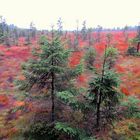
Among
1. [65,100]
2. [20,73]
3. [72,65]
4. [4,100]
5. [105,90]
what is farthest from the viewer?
[20,73]

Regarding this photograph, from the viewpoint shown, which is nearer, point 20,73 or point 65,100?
point 65,100

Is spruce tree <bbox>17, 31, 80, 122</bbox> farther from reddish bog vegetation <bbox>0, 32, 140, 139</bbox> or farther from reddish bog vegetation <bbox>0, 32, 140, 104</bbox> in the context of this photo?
reddish bog vegetation <bbox>0, 32, 140, 104</bbox>

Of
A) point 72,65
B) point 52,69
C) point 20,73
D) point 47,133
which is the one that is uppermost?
point 52,69

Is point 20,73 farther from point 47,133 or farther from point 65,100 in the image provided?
point 65,100

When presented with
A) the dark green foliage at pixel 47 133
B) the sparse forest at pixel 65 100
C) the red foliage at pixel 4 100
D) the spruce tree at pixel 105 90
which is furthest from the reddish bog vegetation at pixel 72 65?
the spruce tree at pixel 105 90

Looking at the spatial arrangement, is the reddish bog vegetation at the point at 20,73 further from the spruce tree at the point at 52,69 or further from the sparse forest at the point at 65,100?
the spruce tree at the point at 52,69

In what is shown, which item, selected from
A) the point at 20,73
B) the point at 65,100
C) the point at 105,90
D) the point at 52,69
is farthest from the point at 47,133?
the point at 20,73

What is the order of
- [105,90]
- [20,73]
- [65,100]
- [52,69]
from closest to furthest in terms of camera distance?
1. [105,90]
2. [65,100]
3. [52,69]
4. [20,73]

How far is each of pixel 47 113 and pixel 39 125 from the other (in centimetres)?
158

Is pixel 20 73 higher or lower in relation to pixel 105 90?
lower

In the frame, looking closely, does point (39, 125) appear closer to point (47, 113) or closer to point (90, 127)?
point (47, 113)

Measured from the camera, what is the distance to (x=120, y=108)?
687 inches

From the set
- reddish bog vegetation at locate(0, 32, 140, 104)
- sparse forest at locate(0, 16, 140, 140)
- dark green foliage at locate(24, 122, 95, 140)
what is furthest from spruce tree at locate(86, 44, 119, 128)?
reddish bog vegetation at locate(0, 32, 140, 104)

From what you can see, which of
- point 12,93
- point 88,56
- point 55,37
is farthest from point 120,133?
point 88,56
